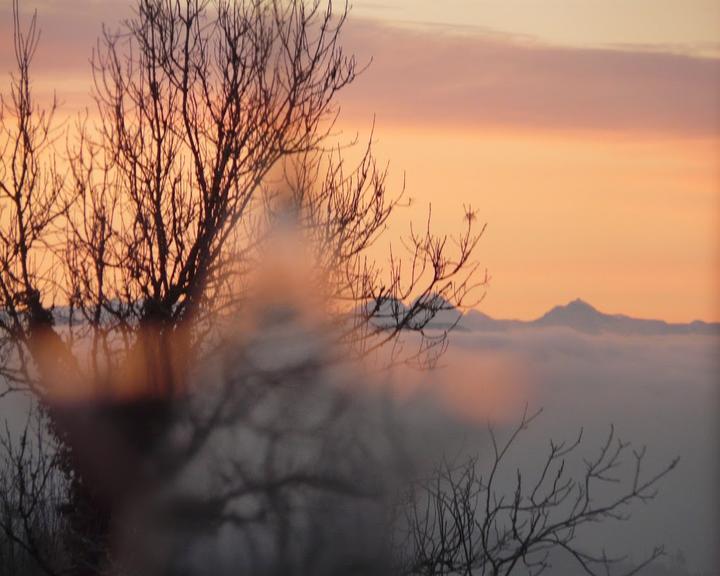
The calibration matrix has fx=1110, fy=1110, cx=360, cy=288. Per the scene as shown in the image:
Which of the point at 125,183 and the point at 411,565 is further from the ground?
the point at 125,183

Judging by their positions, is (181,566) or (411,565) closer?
(411,565)

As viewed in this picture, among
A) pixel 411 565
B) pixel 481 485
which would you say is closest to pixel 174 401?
pixel 411 565

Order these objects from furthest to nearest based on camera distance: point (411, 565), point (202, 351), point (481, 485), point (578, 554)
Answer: point (202, 351) → point (411, 565) → point (578, 554) → point (481, 485)

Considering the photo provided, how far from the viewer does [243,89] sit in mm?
12078

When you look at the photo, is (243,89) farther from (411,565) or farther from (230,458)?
(411,565)

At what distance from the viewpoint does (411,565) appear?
10898 mm

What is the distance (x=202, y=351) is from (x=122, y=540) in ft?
7.35

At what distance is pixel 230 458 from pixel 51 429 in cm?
203

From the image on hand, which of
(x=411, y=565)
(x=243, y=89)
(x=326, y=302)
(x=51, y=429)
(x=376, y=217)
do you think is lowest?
(x=411, y=565)

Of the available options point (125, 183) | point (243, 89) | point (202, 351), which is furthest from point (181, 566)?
point (243, 89)

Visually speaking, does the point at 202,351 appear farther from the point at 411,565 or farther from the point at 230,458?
the point at 411,565

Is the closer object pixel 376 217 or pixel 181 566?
pixel 181 566

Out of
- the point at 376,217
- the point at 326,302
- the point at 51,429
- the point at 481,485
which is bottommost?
the point at 481,485

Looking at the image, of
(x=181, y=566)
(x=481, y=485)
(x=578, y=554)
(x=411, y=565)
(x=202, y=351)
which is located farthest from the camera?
(x=202, y=351)
